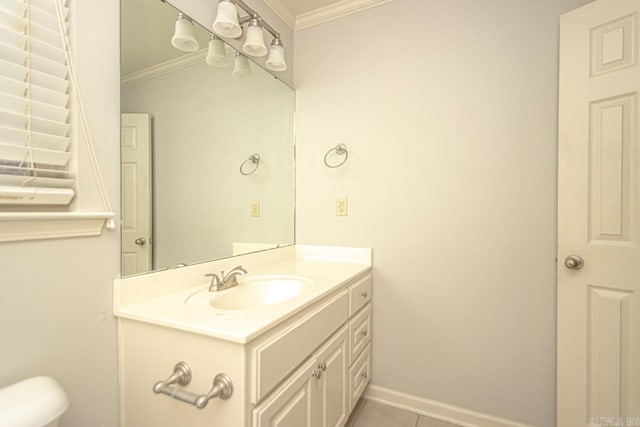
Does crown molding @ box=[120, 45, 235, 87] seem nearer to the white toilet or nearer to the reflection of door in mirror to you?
→ the reflection of door in mirror

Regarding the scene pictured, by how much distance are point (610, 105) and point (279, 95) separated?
63.9 inches

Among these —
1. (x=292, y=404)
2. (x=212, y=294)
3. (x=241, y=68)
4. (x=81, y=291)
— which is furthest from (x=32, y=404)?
(x=241, y=68)

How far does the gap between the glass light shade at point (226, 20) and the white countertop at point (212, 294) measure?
1.05m

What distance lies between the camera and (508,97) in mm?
1405

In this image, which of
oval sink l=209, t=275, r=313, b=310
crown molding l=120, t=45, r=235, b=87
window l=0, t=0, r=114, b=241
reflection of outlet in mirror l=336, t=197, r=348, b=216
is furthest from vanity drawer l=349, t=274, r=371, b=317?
crown molding l=120, t=45, r=235, b=87

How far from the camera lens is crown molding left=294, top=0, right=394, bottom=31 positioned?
1701mm

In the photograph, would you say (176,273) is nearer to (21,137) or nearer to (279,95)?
(21,137)

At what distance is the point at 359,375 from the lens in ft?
5.01

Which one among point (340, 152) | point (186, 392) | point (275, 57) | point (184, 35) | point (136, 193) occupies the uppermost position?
point (275, 57)

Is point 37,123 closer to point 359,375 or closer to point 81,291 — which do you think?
point 81,291

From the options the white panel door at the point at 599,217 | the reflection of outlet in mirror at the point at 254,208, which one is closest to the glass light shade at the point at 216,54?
the reflection of outlet in mirror at the point at 254,208

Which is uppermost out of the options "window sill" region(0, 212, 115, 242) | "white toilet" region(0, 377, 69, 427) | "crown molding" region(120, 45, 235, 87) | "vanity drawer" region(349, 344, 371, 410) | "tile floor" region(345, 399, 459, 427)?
"crown molding" region(120, 45, 235, 87)

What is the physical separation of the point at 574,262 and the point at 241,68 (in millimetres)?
1820

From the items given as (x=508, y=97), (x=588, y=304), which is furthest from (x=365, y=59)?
(x=588, y=304)
